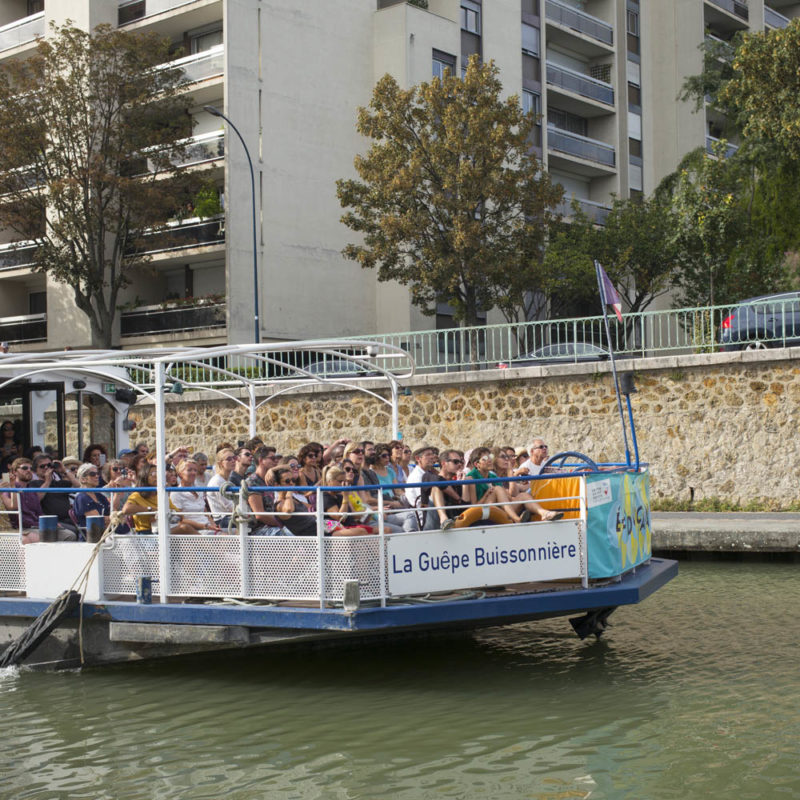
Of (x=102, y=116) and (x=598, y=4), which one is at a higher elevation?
(x=598, y=4)

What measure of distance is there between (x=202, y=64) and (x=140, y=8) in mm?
4038

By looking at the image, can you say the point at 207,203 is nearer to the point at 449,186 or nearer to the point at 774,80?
the point at 449,186

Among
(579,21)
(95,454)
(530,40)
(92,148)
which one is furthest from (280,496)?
(579,21)

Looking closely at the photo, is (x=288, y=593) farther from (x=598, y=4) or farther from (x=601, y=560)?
(x=598, y=4)

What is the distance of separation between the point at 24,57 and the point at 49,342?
9431 mm

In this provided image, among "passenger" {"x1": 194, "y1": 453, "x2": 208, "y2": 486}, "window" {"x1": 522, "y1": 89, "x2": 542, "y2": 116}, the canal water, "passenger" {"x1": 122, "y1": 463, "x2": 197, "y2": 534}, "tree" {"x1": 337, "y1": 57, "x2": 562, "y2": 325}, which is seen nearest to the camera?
the canal water

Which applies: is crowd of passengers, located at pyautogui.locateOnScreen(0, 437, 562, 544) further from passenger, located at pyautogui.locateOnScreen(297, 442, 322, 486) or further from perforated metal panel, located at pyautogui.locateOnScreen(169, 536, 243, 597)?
perforated metal panel, located at pyautogui.locateOnScreen(169, 536, 243, 597)

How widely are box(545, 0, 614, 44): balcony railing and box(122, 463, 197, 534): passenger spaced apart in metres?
37.3

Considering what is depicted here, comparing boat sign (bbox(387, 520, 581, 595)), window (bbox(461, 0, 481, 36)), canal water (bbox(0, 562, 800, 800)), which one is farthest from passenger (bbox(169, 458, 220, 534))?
window (bbox(461, 0, 481, 36))

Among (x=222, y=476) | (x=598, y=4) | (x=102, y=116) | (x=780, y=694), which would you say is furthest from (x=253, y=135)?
(x=780, y=694)

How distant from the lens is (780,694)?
895 cm

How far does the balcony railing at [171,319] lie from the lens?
109ft

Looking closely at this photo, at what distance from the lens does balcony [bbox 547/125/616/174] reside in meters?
42.9

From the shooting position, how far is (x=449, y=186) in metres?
28.0
